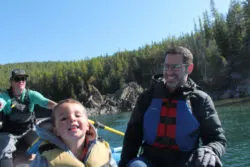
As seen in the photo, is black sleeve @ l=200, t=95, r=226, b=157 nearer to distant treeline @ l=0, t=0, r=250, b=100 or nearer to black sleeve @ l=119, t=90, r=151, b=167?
black sleeve @ l=119, t=90, r=151, b=167

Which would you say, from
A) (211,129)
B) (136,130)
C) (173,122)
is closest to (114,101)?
(136,130)

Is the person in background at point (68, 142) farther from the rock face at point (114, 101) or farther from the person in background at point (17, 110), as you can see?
the rock face at point (114, 101)

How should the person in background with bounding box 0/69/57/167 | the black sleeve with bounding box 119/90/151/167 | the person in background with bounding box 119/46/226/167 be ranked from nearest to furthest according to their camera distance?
the person in background with bounding box 119/46/226/167 → the black sleeve with bounding box 119/90/151/167 → the person in background with bounding box 0/69/57/167

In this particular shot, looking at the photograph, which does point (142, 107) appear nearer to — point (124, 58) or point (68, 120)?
point (68, 120)

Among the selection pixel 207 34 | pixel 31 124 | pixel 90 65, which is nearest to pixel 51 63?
pixel 90 65

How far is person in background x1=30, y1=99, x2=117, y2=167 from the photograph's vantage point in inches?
95.4

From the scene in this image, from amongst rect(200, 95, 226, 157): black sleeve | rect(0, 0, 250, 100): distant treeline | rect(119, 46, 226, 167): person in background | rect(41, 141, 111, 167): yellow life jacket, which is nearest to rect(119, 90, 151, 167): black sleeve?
rect(119, 46, 226, 167): person in background

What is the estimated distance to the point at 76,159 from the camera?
96.9 inches

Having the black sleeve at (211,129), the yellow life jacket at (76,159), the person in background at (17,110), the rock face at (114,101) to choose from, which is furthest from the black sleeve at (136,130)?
the rock face at (114,101)

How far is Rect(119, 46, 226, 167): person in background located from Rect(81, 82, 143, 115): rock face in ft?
198

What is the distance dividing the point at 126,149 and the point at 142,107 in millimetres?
540

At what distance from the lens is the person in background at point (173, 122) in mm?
2941

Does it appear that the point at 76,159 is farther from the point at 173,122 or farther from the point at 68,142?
the point at 173,122

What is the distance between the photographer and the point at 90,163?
2533mm
